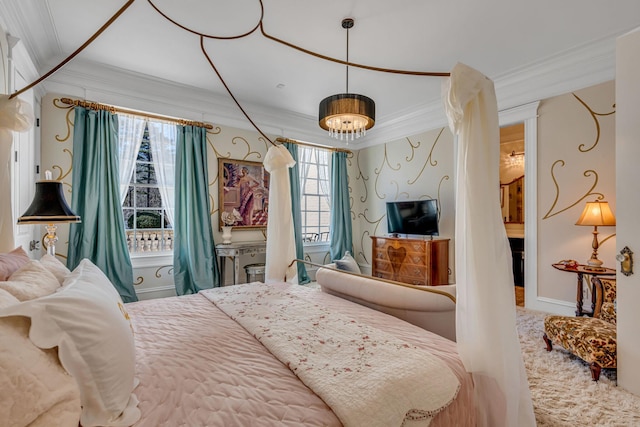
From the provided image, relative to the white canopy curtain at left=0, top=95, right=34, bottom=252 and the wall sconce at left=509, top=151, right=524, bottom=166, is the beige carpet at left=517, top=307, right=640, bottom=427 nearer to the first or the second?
the white canopy curtain at left=0, top=95, right=34, bottom=252

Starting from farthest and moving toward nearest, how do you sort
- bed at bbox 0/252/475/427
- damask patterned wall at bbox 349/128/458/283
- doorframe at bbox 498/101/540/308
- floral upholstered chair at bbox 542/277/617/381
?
damask patterned wall at bbox 349/128/458/283 < doorframe at bbox 498/101/540/308 < floral upholstered chair at bbox 542/277/617/381 < bed at bbox 0/252/475/427

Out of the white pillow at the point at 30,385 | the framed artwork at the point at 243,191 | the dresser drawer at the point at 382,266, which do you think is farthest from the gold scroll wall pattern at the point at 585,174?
the white pillow at the point at 30,385

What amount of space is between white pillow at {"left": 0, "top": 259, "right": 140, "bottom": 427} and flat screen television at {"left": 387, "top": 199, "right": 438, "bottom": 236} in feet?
13.6

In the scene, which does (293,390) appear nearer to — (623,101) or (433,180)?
(623,101)

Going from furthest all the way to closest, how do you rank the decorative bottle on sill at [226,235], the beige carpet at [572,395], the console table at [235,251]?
1. the decorative bottle on sill at [226,235]
2. the console table at [235,251]
3. the beige carpet at [572,395]

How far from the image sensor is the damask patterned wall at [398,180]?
4.53m

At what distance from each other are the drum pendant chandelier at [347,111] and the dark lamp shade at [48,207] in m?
2.12

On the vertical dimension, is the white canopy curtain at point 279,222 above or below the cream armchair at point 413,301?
above

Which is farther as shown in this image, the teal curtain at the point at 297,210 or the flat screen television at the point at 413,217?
the teal curtain at the point at 297,210

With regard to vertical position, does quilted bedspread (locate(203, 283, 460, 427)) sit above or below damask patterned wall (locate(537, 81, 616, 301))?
below

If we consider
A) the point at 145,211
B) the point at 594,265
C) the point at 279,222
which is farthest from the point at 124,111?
the point at 594,265

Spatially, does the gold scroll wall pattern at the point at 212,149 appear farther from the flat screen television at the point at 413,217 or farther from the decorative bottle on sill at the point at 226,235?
the flat screen television at the point at 413,217

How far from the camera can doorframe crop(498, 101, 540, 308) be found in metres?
3.57

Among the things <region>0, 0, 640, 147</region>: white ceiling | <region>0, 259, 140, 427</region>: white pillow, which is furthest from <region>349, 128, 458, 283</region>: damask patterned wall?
<region>0, 259, 140, 427</region>: white pillow
